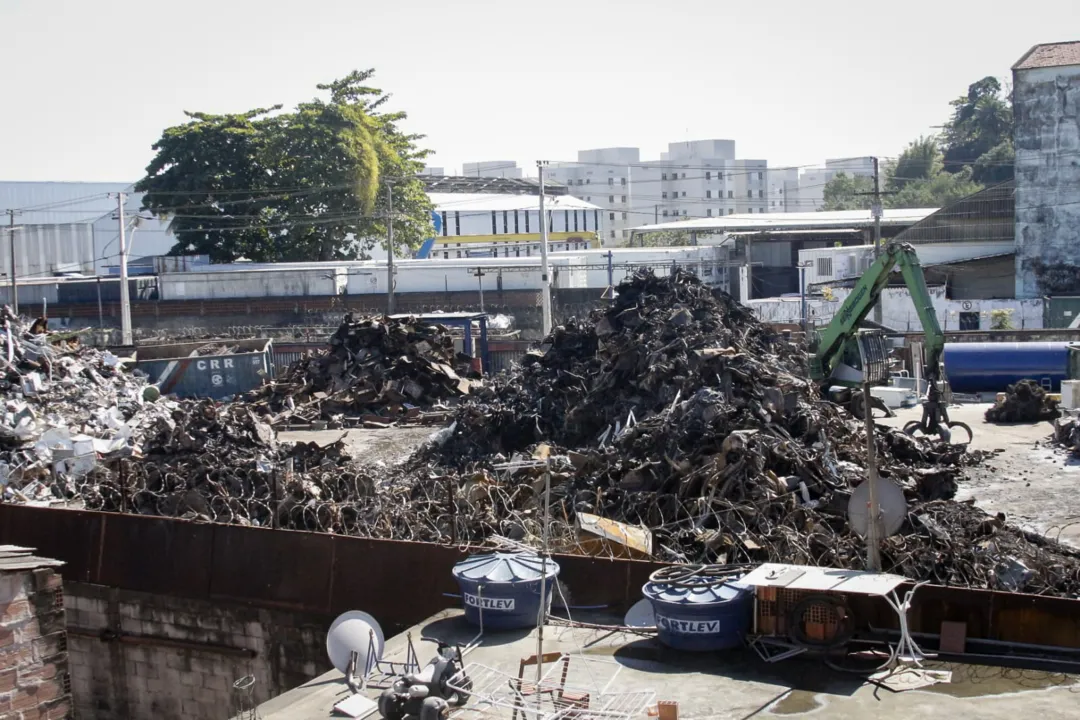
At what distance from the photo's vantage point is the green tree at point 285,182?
171ft

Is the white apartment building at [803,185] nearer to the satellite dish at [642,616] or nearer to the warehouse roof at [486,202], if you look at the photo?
the warehouse roof at [486,202]

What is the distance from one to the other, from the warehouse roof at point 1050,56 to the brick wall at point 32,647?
38.9 metres

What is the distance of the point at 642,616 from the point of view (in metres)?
9.70

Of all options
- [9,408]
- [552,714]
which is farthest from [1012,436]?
[9,408]

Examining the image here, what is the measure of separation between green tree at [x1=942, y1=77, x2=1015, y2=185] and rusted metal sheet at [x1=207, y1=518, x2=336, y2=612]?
255ft

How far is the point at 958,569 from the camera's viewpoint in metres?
10.6

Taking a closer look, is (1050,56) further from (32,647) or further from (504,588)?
(32,647)

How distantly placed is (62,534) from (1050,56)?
1492 inches

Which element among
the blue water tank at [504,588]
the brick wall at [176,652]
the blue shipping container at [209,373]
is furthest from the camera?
the blue shipping container at [209,373]

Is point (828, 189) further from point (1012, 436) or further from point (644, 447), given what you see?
point (644, 447)

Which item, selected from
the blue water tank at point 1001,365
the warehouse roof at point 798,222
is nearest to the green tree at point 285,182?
the warehouse roof at point 798,222

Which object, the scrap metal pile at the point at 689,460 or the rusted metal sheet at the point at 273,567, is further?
the rusted metal sheet at the point at 273,567

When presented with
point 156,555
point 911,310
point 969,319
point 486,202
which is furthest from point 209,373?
point 486,202

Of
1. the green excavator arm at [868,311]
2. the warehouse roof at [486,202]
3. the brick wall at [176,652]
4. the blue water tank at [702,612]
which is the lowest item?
the brick wall at [176,652]
